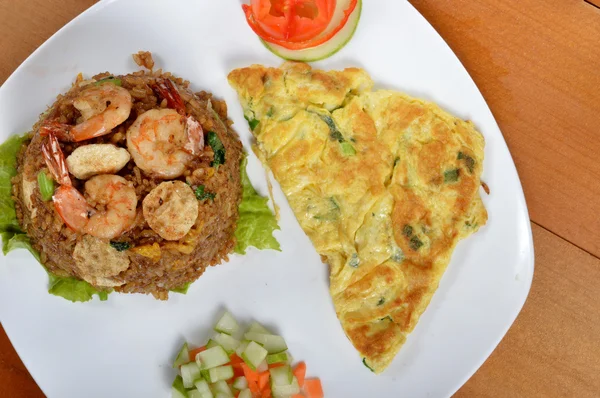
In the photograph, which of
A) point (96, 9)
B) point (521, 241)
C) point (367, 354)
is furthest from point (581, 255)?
point (96, 9)

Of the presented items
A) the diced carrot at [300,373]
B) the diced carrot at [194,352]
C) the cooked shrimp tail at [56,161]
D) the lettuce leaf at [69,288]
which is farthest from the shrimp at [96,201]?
the diced carrot at [300,373]

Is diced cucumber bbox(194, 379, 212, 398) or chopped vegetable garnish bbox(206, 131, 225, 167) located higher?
chopped vegetable garnish bbox(206, 131, 225, 167)

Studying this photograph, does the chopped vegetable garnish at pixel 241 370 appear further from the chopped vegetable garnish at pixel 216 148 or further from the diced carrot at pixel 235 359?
the chopped vegetable garnish at pixel 216 148

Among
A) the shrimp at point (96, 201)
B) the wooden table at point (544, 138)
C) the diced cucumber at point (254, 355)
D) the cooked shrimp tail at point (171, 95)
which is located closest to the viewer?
the shrimp at point (96, 201)

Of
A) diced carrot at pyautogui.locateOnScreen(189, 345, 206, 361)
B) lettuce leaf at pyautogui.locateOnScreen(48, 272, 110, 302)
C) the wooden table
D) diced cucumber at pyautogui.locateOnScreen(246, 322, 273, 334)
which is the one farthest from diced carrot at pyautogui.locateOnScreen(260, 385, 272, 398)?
the wooden table

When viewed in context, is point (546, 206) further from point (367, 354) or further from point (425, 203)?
point (367, 354)

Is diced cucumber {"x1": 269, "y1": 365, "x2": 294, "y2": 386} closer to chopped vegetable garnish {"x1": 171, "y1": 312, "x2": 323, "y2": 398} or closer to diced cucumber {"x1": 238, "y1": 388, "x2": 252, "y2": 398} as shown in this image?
chopped vegetable garnish {"x1": 171, "y1": 312, "x2": 323, "y2": 398}

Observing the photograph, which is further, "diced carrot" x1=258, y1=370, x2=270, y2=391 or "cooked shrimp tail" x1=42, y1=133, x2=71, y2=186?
→ "diced carrot" x1=258, y1=370, x2=270, y2=391
